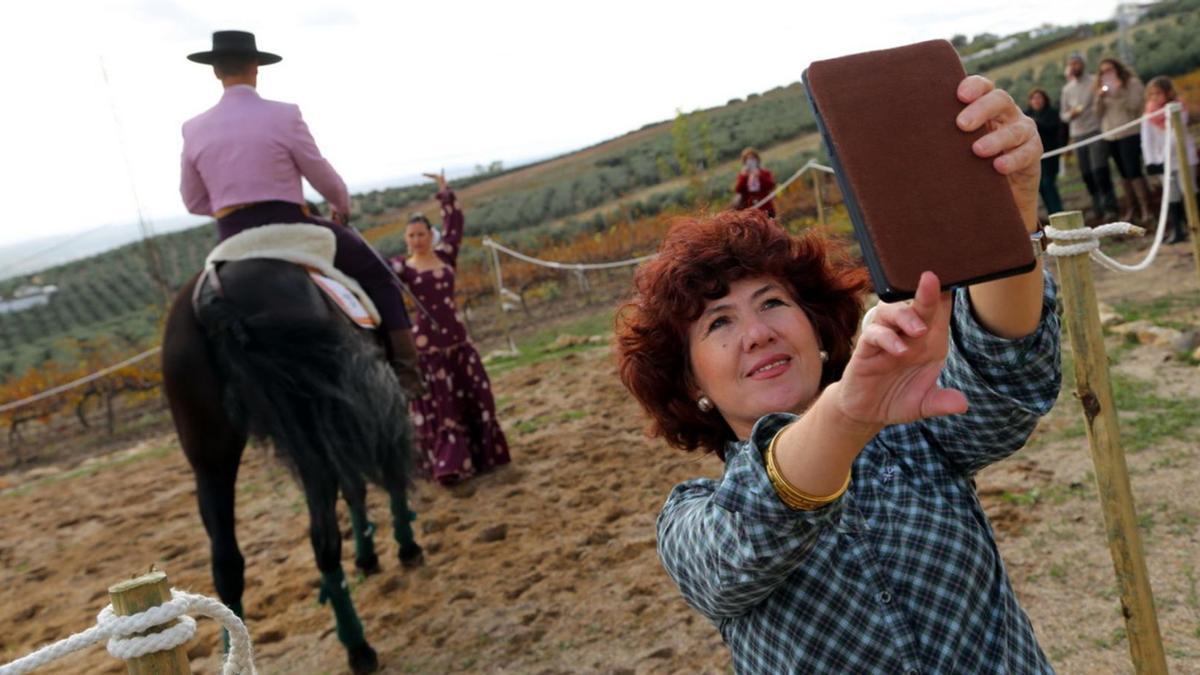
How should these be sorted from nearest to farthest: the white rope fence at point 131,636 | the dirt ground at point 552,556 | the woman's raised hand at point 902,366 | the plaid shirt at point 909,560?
the woman's raised hand at point 902,366 < the white rope fence at point 131,636 < the plaid shirt at point 909,560 < the dirt ground at point 552,556

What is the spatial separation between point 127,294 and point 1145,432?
3339 centimetres

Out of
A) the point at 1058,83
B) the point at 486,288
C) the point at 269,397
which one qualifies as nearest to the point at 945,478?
the point at 269,397

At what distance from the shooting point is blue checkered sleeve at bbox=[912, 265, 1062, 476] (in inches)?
53.7

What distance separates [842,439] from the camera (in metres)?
1.04

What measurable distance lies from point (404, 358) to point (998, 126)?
3473mm

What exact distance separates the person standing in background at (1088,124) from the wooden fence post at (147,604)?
10.2 meters

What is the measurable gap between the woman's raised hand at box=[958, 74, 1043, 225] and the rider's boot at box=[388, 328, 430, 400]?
342 centimetres

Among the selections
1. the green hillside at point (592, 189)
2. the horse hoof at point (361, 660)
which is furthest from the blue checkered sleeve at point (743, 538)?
the green hillside at point (592, 189)

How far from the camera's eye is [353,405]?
3.41 metres

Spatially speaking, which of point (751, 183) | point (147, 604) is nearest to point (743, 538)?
point (147, 604)

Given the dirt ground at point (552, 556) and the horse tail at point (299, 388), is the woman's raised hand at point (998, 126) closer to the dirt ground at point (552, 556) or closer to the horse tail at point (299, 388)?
the dirt ground at point (552, 556)

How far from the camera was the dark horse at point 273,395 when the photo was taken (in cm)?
333

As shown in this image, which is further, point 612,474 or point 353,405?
point 612,474

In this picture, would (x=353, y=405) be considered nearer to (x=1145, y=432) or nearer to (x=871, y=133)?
(x=871, y=133)
